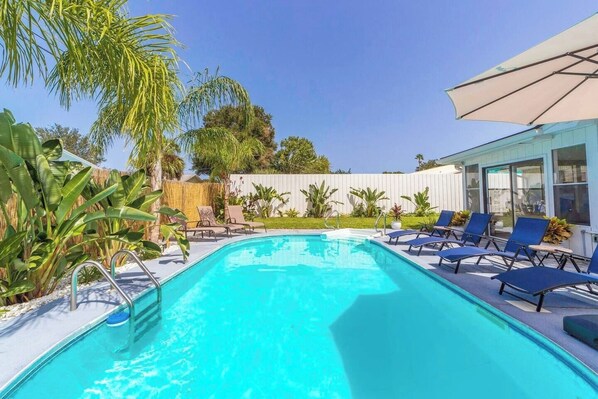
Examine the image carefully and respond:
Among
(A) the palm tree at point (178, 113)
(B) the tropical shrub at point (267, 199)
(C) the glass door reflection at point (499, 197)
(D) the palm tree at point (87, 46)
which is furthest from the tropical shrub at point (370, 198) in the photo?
(D) the palm tree at point (87, 46)

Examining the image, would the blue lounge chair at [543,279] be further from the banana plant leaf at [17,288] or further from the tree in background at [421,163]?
the tree in background at [421,163]

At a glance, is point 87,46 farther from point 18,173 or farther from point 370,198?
point 370,198

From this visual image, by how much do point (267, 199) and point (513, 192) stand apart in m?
12.0

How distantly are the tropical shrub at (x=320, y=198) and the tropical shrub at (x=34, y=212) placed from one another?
1393cm

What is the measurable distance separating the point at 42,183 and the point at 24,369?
2370 mm

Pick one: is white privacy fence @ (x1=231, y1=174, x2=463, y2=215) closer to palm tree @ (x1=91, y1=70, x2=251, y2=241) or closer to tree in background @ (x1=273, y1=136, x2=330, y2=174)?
palm tree @ (x1=91, y1=70, x2=251, y2=241)

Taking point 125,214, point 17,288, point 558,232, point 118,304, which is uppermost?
point 125,214

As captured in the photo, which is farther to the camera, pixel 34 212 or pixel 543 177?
pixel 543 177

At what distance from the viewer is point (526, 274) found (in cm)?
427

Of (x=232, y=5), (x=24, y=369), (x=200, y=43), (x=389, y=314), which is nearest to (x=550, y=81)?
(x=389, y=314)

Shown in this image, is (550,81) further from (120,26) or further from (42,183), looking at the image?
(42,183)

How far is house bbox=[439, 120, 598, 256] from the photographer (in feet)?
21.7

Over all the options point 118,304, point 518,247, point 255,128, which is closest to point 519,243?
point 518,247

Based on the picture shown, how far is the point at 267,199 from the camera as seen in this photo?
58.4 ft
